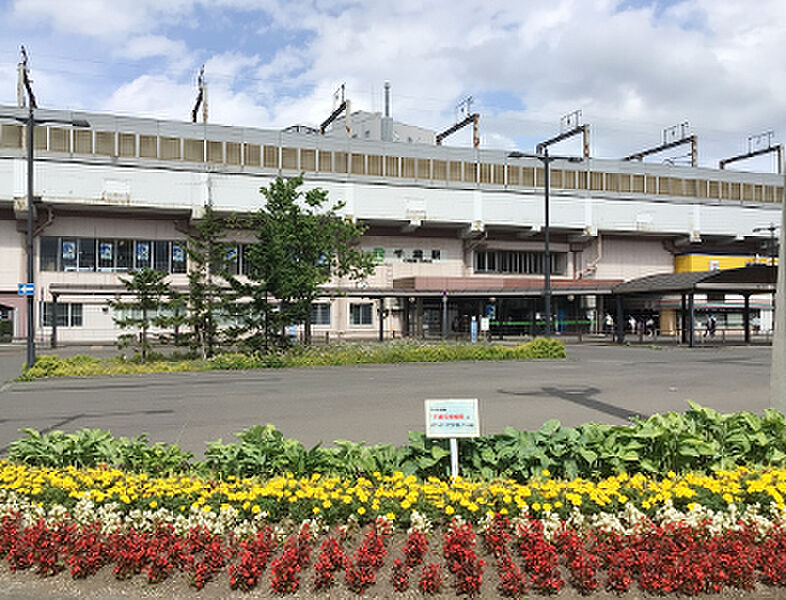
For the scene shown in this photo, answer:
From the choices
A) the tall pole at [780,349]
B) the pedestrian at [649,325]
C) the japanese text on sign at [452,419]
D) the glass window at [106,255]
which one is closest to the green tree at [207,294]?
the japanese text on sign at [452,419]

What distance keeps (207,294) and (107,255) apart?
2631cm

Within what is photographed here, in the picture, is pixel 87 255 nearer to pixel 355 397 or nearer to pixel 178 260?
pixel 178 260

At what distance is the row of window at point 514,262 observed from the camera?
5962 cm

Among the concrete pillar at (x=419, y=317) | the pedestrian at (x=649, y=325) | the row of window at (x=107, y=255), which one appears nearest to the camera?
the row of window at (x=107, y=255)

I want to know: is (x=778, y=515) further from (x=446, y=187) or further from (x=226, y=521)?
(x=446, y=187)

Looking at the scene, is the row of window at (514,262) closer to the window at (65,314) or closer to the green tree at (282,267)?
the window at (65,314)

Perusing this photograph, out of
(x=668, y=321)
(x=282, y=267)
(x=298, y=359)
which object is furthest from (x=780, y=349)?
(x=668, y=321)

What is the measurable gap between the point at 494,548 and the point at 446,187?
52734 millimetres

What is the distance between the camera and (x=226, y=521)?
17.1 feet

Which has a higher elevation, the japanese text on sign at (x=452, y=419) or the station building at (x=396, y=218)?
the station building at (x=396, y=218)

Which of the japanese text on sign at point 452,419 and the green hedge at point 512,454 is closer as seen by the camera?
the japanese text on sign at point 452,419

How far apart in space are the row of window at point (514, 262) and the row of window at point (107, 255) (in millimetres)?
Answer: 26355

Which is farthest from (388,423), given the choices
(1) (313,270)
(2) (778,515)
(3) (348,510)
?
(1) (313,270)

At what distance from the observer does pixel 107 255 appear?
48.0 meters
